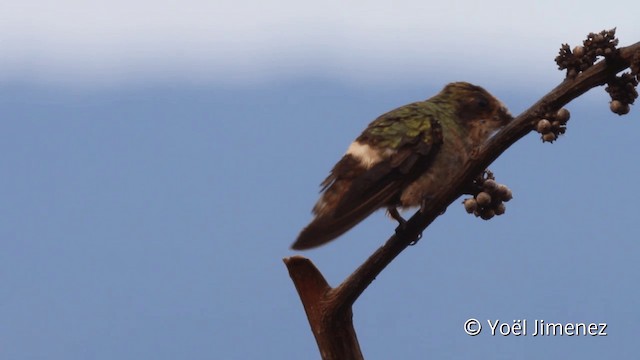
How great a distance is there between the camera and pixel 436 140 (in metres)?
4.18

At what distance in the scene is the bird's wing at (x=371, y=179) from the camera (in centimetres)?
369

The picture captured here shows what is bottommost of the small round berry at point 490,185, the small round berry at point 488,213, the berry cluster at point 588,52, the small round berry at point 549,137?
the small round berry at point 488,213

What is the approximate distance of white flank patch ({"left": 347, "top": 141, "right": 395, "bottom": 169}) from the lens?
403 centimetres

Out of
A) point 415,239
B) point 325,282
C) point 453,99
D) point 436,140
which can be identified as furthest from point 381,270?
point 453,99

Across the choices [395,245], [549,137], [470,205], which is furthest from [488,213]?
[549,137]

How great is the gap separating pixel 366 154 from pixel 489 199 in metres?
0.72

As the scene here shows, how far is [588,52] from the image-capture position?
336 centimetres

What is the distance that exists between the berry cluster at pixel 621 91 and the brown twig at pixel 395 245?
3 centimetres

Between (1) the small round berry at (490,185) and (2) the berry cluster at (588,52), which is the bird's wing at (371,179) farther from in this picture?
Result: (2) the berry cluster at (588,52)

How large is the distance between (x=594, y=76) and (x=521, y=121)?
1.05ft

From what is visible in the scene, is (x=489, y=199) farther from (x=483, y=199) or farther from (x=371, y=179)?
(x=371, y=179)

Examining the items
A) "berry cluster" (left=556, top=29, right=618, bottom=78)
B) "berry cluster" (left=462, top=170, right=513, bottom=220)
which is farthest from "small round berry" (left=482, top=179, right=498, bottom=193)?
"berry cluster" (left=556, top=29, right=618, bottom=78)

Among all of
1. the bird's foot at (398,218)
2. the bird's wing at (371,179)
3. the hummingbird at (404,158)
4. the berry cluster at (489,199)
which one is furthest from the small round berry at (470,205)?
the bird's wing at (371,179)

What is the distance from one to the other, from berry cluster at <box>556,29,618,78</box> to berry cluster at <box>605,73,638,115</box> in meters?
0.11
